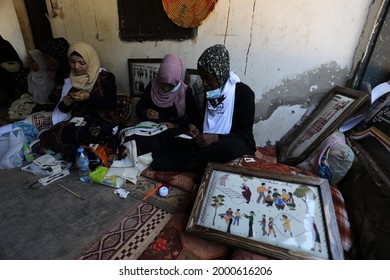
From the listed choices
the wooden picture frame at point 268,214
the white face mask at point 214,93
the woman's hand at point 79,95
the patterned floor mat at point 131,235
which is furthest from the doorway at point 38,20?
the wooden picture frame at point 268,214

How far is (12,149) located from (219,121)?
195 centimetres

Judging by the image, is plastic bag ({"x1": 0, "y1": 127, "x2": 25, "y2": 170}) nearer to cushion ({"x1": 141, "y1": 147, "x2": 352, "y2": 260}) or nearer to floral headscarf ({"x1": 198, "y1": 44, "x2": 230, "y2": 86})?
cushion ({"x1": 141, "y1": 147, "x2": 352, "y2": 260})

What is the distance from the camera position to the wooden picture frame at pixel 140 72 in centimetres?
248

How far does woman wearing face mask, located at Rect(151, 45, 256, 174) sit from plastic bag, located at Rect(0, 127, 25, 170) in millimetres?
1312

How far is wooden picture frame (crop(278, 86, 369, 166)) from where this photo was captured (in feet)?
5.39

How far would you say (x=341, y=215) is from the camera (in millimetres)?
1273

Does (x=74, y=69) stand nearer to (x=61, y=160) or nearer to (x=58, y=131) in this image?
(x=58, y=131)

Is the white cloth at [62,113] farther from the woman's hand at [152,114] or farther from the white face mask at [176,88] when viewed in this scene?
the white face mask at [176,88]

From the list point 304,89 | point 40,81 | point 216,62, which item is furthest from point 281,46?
point 40,81

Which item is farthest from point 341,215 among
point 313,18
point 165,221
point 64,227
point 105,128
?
point 105,128

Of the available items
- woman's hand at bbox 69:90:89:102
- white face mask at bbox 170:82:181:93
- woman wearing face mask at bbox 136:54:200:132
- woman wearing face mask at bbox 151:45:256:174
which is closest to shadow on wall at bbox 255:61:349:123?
woman wearing face mask at bbox 151:45:256:174

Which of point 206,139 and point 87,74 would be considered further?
point 87,74

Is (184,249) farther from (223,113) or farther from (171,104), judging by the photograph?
(171,104)

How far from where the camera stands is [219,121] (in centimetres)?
188
